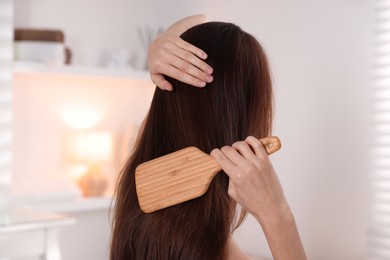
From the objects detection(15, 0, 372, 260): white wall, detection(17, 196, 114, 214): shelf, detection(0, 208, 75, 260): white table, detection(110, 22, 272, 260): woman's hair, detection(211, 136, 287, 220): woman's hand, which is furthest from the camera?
detection(17, 196, 114, 214): shelf

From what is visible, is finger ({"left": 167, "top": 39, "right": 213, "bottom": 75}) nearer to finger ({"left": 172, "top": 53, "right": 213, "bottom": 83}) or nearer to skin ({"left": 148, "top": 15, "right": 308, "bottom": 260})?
finger ({"left": 172, "top": 53, "right": 213, "bottom": 83})

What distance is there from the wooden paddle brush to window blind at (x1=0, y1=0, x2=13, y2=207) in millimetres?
1949

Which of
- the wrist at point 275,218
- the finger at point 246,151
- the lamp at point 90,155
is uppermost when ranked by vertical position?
the finger at point 246,151

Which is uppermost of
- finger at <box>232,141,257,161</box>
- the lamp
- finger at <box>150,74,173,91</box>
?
finger at <box>150,74,173,91</box>

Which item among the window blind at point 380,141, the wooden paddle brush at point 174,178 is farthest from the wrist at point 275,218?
the window blind at point 380,141

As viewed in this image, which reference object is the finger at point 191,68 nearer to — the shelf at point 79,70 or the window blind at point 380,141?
the window blind at point 380,141

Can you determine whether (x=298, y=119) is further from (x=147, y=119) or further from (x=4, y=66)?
(x=147, y=119)

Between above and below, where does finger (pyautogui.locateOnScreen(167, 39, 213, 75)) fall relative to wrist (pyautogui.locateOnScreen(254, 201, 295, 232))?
above

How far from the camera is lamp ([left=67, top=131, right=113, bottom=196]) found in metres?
3.18

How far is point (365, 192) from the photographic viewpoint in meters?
2.53

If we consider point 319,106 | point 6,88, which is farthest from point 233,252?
point 6,88

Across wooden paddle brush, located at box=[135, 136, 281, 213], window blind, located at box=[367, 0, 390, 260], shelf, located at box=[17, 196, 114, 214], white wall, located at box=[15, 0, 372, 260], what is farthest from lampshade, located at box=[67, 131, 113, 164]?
wooden paddle brush, located at box=[135, 136, 281, 213]

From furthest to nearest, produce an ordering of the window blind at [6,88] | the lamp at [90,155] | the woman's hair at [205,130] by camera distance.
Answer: the lamp at [90,155]
the window blind at [6,88]
the woman's hair at [205,130]

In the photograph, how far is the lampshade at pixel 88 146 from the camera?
3201 millimetres
